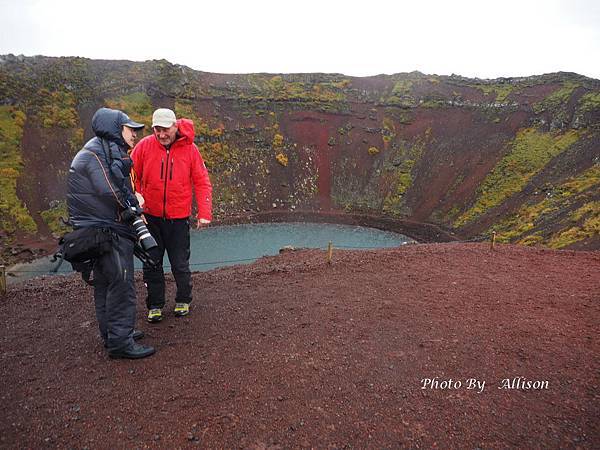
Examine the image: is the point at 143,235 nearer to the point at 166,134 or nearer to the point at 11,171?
the point at 166,134

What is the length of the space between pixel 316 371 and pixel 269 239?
91.5 ft

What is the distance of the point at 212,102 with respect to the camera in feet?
171

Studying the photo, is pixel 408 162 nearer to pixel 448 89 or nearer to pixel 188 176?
pixel 448 89

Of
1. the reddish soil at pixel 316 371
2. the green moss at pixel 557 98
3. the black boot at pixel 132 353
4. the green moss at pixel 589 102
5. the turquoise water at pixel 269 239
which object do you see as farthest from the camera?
the green moss at pixel 557 98

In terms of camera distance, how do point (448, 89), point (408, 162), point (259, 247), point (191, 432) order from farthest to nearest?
point (448, 89)
point (408, 162)
point (259, 247)
point (191, 432)

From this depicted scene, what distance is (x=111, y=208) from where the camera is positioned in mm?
4230

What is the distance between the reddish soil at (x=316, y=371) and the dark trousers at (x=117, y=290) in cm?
34

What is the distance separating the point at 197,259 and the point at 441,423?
23.4 metres

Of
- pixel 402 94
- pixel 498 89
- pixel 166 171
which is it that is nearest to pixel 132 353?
pixel 166 171

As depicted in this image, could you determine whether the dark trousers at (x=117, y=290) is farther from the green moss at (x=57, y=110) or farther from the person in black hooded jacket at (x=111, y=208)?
the green moss at (x=57, y=110)

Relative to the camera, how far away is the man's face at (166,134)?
4.96 meters

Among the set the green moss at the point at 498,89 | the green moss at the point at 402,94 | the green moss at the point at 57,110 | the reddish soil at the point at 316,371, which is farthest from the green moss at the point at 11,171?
the green moss at the point at 498,89

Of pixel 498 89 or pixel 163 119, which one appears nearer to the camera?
pixel 163 119

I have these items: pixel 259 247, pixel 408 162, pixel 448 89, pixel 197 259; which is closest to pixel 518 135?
pixel 408 162
